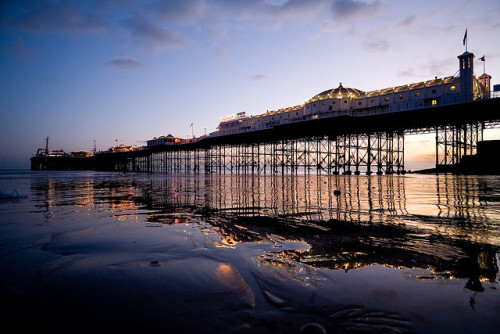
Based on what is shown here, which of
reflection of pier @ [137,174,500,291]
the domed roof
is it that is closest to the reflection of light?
reflection of pier @ [137,174,500,291]

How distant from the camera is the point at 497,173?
34375 mm

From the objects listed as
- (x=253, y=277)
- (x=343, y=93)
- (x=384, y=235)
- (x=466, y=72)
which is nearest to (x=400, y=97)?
(x=466, y=72)

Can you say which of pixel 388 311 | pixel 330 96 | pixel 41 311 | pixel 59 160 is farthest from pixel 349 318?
pixel 59 160

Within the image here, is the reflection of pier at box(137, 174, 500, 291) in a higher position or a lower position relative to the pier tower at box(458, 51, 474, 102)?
lower

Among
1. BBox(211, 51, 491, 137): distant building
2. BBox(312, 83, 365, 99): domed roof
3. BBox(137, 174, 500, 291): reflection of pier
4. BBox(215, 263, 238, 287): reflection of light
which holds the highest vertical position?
BBox(312, 83, 365, 99): domed roof

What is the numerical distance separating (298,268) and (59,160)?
176 m

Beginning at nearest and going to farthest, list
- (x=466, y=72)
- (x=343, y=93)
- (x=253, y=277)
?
(x=253, y=277), (x=466, y=72), (x=343, y=93)

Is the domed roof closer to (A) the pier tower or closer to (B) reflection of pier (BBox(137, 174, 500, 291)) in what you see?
(A) the pier tower

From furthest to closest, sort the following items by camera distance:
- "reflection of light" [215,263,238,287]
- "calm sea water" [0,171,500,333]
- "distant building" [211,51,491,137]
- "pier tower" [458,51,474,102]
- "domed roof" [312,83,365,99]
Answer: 1. "domed roof" [312,83,365,99]
2. "distant building" [211,51,491,137]
3. "pier tower" [458,51,474,102]
4. "reflection of light" [215,263,238,287]
5. "calm sea water" [0,171,500,333]

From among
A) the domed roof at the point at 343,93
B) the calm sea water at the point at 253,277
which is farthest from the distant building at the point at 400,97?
the calm sea water at the point at 253,277

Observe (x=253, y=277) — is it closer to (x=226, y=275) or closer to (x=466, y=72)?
(x=226, y=275)

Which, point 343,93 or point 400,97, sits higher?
point 343,93

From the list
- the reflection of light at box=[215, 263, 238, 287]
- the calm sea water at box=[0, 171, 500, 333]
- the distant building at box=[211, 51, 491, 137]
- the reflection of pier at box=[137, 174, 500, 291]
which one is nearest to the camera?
the calm sea water at box=[0, 171, 500, 333]

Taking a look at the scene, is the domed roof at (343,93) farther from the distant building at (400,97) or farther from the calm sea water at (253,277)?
the calm sea water at (253,277)
